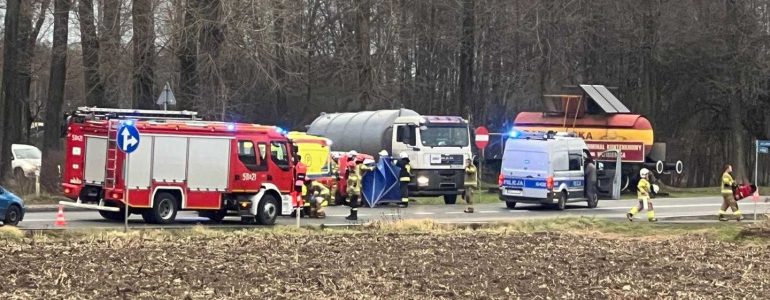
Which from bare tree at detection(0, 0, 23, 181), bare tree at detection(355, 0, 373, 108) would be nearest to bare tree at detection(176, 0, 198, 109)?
→ bare tree at detection(0, 0, 23, 181)

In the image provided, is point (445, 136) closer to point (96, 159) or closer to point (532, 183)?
point (532, 183)

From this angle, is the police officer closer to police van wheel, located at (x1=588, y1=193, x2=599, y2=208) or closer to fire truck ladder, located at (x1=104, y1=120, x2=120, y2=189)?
police van wheel, located at (x1=588, y1=193, x2=599, y2=208)

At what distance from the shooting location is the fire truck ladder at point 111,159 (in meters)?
23.8

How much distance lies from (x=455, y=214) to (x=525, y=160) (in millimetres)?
3257

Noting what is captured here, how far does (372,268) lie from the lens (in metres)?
15.5

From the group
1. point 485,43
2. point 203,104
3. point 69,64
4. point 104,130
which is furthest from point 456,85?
point 104,130

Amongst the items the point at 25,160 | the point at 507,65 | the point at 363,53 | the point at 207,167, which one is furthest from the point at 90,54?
the point at 507,65

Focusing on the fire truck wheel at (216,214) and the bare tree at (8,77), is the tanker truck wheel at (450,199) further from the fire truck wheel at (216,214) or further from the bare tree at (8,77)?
the bare tree at (8,77)

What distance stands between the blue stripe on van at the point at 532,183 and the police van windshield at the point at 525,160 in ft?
1.04

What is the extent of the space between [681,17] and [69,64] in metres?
27.9

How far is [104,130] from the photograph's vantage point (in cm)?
2434

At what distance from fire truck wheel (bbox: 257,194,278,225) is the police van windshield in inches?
367

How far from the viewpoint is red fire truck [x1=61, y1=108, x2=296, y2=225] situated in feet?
78.0

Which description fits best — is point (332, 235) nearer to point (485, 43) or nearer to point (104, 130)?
point (104, 130)
